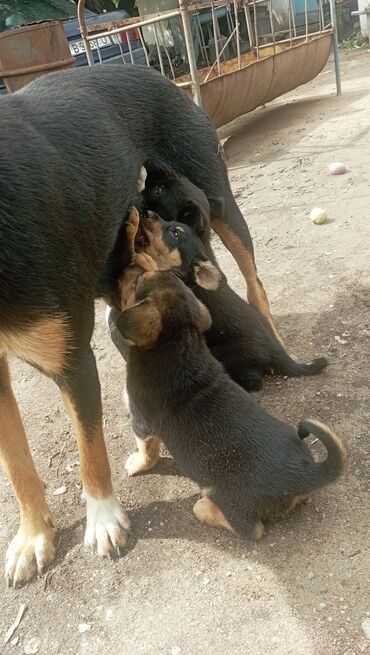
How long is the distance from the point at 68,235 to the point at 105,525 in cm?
130

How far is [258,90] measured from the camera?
867cm

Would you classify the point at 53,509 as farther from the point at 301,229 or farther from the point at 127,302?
the point at 301,229

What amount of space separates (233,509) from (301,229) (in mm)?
3539

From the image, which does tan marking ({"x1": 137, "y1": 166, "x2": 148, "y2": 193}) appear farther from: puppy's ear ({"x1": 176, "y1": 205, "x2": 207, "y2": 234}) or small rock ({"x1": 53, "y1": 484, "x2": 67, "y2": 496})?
small rock ({"x1": 53, "y1": 484, "x2": 67, "y2": 496})

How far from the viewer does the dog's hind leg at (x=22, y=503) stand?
271cm

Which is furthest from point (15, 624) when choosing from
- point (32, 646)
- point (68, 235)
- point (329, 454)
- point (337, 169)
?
point (337, 169)

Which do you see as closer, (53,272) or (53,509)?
(53,272)

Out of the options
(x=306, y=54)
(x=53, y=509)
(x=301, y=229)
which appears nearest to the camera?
(x=53, y=509)

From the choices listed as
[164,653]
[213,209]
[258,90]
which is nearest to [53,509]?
[164,653]

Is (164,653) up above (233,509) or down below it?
below

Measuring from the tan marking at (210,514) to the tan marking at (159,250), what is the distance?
1149mm

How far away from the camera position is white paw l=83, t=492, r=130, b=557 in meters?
2.70

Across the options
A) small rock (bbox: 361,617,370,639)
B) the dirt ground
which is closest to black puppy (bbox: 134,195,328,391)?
the dirt ground

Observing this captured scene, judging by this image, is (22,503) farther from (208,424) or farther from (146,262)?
(146,262)
